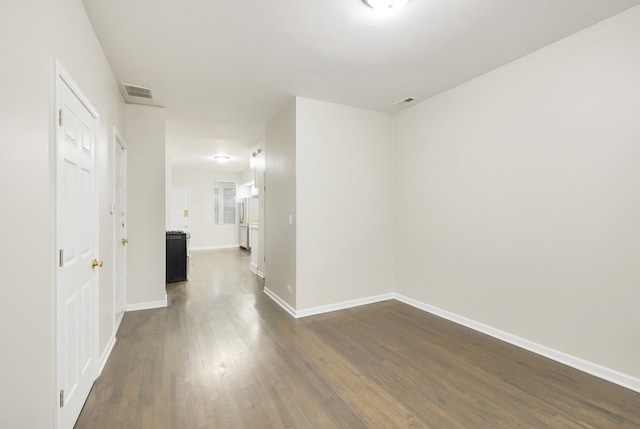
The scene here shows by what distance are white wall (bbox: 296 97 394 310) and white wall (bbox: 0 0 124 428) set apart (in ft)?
8.32

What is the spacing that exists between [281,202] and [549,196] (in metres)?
3.13

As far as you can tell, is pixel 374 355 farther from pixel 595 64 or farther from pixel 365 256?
pixel 595 64

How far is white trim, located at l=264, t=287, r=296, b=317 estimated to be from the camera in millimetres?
3802

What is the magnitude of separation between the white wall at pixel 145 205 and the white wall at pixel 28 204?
237cm

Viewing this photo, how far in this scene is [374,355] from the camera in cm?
273

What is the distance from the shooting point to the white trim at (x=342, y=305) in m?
3.76

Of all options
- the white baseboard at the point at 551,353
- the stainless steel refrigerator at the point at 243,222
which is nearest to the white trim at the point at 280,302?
the white baseboard at the point at 551,353

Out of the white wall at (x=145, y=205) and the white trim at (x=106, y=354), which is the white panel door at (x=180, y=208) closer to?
the white wall at (x=145, y=205)

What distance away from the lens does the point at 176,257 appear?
5547 mm

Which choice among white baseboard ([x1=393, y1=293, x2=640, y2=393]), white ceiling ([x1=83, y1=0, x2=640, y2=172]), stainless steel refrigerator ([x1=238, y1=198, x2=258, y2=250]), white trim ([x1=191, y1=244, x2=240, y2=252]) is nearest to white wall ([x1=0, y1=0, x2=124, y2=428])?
white ceiling ([x1=83, y1=0, x2=640, y2=172])

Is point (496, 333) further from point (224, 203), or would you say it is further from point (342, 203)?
point (224, 203)

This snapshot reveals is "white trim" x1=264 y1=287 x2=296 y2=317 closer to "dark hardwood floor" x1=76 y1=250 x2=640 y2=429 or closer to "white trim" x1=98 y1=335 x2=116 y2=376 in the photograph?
"dark hardwood floor" x1=76 y1=250 x2=640 y2=429

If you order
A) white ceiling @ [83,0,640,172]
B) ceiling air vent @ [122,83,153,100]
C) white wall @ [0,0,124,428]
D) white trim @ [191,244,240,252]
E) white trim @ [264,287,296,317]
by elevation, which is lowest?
white trim @ [264,287,296,317]

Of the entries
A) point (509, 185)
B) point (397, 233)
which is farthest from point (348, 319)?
point (509, 185)
